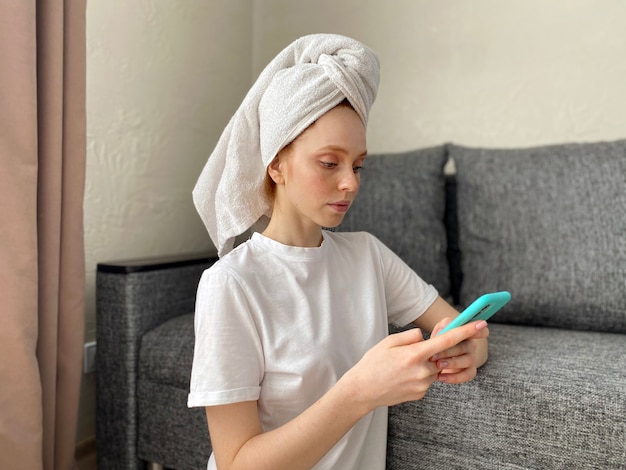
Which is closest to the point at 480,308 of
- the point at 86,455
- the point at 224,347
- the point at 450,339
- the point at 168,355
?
the point at 450,339

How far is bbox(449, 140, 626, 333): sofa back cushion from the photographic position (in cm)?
133

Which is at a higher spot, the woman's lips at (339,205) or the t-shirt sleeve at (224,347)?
the woman's lips at (339,205)

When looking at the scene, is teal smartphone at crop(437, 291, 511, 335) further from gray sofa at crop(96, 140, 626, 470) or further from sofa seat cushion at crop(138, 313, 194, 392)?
sofa seat cushion at crop(138, 313, 194, 392)

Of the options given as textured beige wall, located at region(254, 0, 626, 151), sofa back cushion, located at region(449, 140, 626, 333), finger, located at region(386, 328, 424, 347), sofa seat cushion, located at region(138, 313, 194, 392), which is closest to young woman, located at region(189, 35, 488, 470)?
finger, located at region(386, 328, 424, 347)

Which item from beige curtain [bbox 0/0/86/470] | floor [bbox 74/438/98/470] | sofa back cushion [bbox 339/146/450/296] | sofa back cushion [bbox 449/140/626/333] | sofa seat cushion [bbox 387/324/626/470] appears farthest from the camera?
sofa back cushion [bbox 339/146/450/296]

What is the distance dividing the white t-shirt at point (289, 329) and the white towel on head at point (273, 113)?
79 mm

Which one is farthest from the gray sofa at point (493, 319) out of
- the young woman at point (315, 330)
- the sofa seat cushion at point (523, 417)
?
the young woman at point (315, 330)

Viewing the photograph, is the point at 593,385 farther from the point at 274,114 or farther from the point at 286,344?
the point at 274,114

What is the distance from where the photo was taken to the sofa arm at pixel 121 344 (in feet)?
4.25

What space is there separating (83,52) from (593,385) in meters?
1.25

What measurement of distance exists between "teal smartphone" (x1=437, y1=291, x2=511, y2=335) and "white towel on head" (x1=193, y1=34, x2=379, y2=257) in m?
0.38

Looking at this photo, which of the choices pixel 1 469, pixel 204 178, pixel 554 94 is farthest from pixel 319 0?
pixel 1 469

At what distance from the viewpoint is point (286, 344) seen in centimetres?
81

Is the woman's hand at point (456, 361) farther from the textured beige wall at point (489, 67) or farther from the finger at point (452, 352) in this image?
the textured beige wall at point (489, 67)
